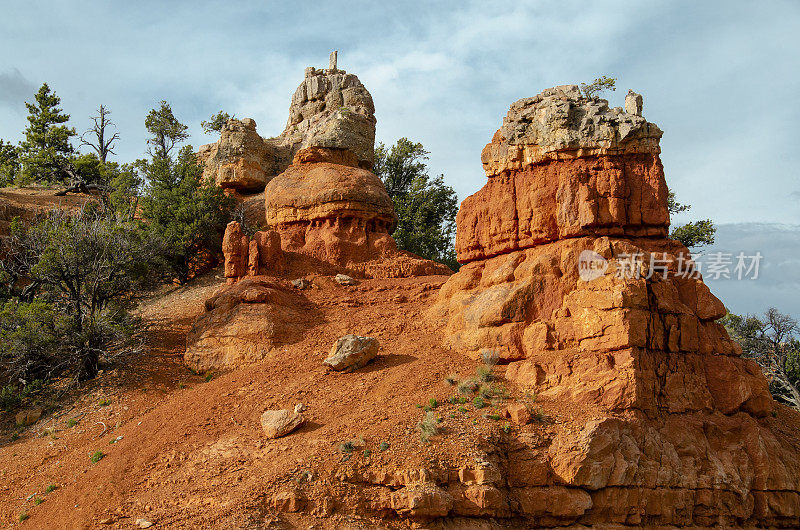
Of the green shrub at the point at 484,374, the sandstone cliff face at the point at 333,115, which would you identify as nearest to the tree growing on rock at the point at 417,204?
the sandstone cliff face at the point at 333,115

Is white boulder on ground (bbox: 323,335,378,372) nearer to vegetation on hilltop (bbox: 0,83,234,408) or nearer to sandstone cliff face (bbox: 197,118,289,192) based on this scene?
vegetation on hilltop (bbox: 0,83,234,408)

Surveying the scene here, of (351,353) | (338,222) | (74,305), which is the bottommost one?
(351,353)

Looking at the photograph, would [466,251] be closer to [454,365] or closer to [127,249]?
[454,365]

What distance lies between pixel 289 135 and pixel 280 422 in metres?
25.5

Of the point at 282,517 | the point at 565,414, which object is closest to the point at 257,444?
the point at 282,517

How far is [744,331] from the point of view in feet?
92.9

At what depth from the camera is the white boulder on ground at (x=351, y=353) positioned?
15.3 metres

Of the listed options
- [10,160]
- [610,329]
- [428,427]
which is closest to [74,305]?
[428,427]

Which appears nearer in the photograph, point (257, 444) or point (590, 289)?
point (257, 444)

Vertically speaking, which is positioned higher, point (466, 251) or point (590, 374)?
point (466, 251)

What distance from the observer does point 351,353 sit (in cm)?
1531

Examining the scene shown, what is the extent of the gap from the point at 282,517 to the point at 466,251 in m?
8.98

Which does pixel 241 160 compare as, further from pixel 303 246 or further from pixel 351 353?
pixel 351 353

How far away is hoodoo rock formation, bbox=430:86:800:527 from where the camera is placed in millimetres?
12602
